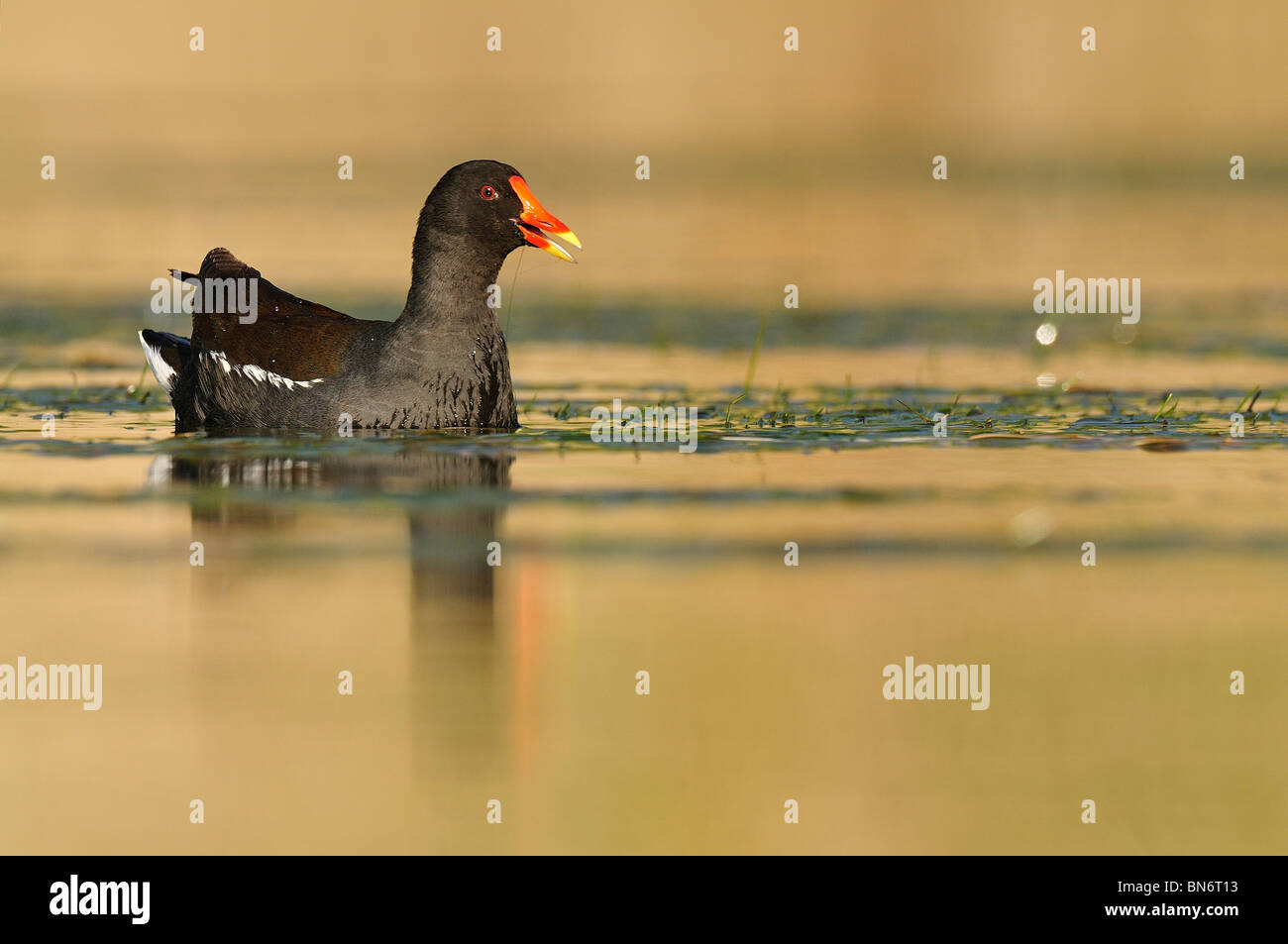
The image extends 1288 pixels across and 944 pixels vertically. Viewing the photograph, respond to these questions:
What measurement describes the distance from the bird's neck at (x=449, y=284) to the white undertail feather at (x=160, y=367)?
1.82 m

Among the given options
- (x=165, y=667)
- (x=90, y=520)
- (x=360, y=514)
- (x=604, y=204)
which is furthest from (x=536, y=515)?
(x=604, y=204)

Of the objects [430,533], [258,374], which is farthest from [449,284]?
[430,533]

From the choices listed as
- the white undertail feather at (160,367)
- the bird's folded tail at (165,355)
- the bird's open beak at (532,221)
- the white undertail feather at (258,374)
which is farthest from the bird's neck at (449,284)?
the white undertail feather at (160,367)

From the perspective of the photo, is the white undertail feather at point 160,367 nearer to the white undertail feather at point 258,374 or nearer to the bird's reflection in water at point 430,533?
the white undertail feather at point 258,374

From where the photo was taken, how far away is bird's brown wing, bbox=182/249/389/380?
12.3 m

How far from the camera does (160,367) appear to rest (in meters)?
13.7

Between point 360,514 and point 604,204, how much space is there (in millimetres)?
17234

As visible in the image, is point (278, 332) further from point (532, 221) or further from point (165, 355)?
point (532, 221)

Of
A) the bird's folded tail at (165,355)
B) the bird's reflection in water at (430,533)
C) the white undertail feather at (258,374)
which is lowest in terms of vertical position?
the bird's reflection in water at (430,533)

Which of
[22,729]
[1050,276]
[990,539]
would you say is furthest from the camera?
[1050,276]

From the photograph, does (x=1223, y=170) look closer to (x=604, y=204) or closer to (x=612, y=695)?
(x=604, y=204)

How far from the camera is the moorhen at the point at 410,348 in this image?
40.1ft

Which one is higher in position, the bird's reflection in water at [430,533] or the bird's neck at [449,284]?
the bird's neck at [449,284]

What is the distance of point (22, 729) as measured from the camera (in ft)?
23.8
